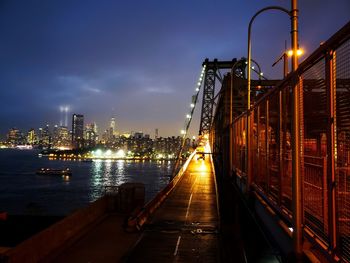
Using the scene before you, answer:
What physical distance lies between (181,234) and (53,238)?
509 centimetres

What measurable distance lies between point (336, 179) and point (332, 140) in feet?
1.57

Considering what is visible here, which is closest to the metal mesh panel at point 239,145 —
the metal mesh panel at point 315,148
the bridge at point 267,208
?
the bridge at point 267,208

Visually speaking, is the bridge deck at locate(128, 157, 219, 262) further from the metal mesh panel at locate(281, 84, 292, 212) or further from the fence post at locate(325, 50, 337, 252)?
the fence post at locate(325, 50, 337, 252)

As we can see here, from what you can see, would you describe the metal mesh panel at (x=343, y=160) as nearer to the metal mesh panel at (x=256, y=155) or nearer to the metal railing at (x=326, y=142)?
the metal railing at (x=326, y=142)

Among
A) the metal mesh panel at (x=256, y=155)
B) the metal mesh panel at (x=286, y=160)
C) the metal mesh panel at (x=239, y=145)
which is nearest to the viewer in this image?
the metal mesh panel at (x=286, y=160)

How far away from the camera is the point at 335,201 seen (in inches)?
177

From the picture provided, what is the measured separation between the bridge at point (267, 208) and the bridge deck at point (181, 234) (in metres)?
0.04

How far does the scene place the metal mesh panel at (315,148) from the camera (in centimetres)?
504

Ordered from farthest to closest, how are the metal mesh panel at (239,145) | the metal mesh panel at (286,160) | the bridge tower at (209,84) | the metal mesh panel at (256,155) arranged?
the bridge tower at (209,84) < the metal mesh panel at (239,145) < the metal mesh panel at (256,155) < the metal mesh panel at (286,160)

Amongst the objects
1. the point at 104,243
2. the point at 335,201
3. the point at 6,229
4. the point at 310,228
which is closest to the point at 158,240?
the point at 104,243

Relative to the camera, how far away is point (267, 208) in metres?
8.74

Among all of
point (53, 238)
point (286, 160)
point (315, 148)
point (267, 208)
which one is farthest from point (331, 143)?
point (53, 238)

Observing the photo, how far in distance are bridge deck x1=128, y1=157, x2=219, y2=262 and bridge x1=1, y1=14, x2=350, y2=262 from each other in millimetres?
44

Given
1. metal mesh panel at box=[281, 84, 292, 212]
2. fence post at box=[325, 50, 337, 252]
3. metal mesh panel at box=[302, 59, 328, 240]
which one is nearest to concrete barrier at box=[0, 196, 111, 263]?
metal mesh panel at box=[281, 84, 292, 212]
